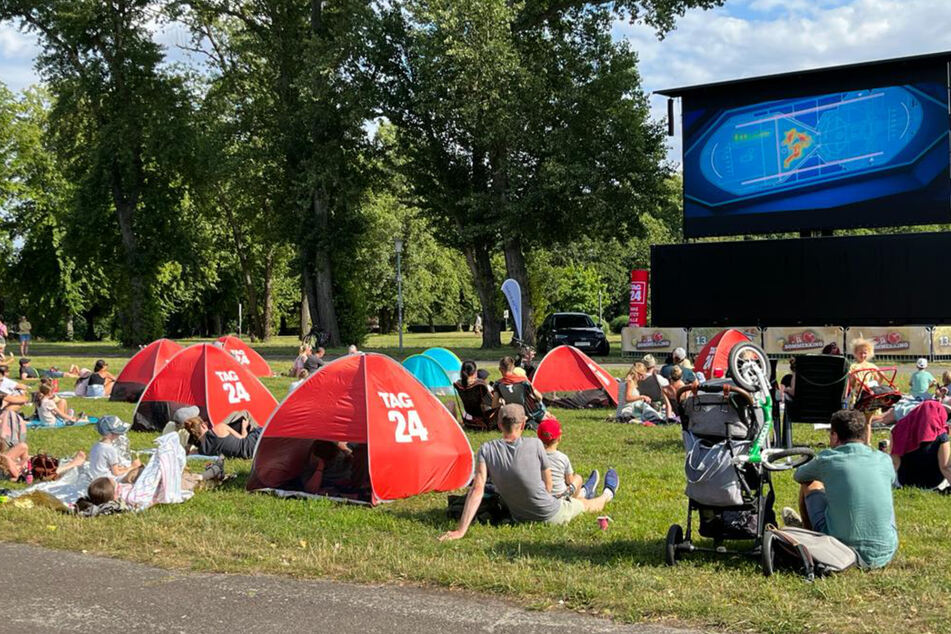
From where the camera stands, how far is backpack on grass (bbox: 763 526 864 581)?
6457 millimetres

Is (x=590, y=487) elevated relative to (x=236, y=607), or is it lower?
elevated

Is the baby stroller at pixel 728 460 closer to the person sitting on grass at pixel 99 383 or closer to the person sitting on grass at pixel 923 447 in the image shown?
the person sitting on grass at pixel 923 447

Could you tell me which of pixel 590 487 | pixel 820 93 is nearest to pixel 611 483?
pixel 590 487

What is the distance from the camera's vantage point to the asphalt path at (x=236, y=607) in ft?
19.5

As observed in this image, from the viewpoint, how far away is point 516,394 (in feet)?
48.1

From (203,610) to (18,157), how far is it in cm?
5345

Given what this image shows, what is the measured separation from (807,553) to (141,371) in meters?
16.8

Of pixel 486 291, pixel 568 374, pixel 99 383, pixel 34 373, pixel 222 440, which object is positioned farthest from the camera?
pixel 486 291

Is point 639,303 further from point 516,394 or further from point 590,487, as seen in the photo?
point 590,487

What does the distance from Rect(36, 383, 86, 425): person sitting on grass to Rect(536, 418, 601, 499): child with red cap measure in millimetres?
9922

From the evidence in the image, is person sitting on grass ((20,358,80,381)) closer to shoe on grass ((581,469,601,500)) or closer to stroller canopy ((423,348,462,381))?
stroller canopy ((423,348,462,381))

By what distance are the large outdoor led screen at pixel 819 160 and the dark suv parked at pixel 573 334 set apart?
5.56m

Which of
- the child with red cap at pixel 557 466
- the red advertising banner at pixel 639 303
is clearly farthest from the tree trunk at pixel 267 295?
the child with red cap at pixel 557 466

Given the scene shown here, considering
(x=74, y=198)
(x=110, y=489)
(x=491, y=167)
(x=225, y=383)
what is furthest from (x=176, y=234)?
(x=110, y=489)
